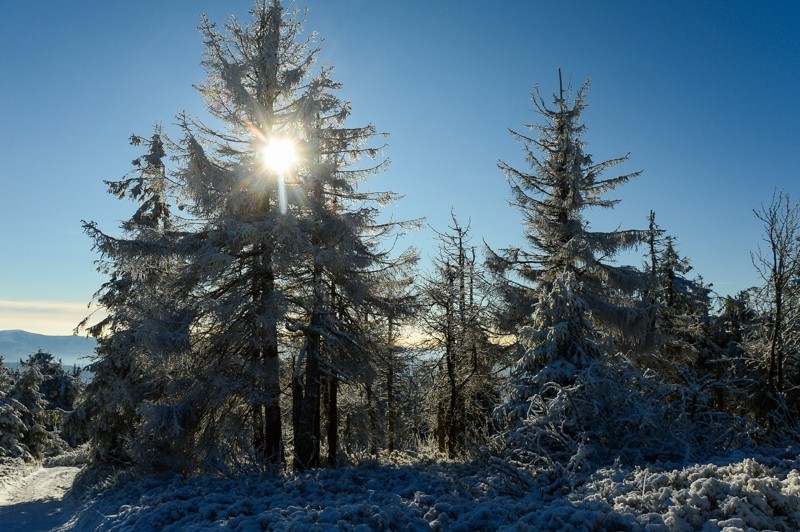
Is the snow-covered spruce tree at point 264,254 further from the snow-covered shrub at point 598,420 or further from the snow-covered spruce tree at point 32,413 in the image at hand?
the snow-covered spruce tree at point 32,413

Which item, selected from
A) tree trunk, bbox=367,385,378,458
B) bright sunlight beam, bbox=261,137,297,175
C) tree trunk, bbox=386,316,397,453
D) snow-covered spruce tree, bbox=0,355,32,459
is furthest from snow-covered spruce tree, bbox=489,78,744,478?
snow-covered spruce tree, bbox=0,355,32,459

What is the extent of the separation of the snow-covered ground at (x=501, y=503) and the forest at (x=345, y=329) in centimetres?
14

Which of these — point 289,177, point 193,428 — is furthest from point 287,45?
point 193,428

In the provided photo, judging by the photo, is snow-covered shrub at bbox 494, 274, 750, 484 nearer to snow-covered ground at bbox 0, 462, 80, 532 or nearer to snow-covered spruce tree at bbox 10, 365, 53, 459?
snow-covered ground at bbox 0, 462, 80, 532

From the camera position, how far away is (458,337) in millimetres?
15367

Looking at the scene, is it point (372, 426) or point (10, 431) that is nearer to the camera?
point (372, 426)

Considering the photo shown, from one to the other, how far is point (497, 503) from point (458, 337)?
9.79 m

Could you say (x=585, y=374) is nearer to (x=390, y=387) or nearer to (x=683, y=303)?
(x=390, y=387)

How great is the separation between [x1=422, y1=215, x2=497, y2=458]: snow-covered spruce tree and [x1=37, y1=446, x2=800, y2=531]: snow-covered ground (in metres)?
7.00

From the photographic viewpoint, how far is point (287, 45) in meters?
13.2

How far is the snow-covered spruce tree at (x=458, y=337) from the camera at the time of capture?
15.3m

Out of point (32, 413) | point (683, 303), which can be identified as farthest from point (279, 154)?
point (32, 413)

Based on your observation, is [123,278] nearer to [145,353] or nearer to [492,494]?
[145,353]

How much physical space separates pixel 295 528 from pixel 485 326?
1202 centimetres
